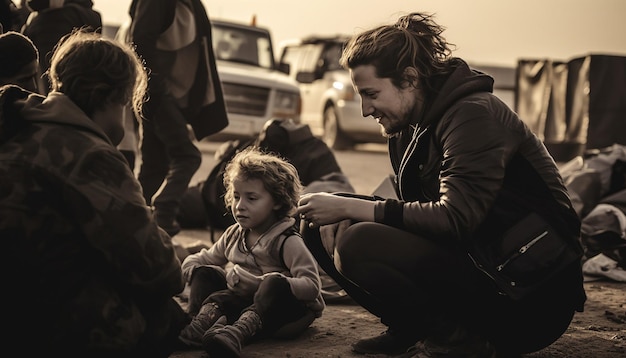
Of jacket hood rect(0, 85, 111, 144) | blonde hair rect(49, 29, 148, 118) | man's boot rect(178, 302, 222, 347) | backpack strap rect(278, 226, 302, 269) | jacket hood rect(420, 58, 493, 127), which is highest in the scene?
blonde hair rect(49, 29, 148, 118)

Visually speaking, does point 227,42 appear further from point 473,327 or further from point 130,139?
point 473,327

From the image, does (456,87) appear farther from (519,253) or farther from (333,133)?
(333,133)

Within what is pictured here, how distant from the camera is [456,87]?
3764 mm

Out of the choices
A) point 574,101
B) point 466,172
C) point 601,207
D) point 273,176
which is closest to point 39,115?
point 466,172

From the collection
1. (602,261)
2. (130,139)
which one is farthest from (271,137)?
(602,261)

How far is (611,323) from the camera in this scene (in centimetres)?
509

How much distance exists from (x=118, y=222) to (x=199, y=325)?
1383mm

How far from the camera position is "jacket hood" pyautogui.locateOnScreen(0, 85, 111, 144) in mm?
2953

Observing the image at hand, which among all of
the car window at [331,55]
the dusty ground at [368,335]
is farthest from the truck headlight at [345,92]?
the dusty ground at [368,335]

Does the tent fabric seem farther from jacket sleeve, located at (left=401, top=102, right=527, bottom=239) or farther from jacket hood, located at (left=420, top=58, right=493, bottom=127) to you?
jacket sleeve, located at (left=401, top=102, right=527, bottom=239)

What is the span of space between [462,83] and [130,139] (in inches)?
144


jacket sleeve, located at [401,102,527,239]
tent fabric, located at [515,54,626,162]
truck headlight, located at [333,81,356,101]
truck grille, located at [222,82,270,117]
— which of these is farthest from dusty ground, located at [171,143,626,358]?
→ truck headlight, located at [333,81,356,101]

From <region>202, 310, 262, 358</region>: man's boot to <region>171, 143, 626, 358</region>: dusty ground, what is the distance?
13 cm

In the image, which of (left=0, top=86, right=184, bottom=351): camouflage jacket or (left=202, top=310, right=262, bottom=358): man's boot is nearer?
(left=0, top=86, right=184, bottom=351): camouflage jacket
